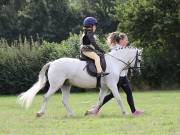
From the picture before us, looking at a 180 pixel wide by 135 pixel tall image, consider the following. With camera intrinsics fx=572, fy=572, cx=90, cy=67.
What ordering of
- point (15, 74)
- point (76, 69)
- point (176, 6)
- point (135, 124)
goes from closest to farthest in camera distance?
point (135, 124)
point (76, 69)
point (15, 74)
point (176, 6)

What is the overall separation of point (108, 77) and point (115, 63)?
0.49 meters

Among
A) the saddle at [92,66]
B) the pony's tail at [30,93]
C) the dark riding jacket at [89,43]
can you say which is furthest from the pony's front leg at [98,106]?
the pony's tail at [30,93]

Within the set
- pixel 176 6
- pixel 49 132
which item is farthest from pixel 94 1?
pixel 49 132

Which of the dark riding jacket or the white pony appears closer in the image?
the dark riding jacket

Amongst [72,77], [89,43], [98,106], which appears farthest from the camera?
[98,106]

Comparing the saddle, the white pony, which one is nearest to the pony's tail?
the white pony

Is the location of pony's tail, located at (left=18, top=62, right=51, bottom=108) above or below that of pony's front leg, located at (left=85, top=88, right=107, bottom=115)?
above

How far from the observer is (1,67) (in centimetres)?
3341

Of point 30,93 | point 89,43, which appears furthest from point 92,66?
point 30,93

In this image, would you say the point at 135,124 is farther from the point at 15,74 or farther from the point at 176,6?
the point at 176,6

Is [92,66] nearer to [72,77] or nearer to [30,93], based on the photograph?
[72,77]

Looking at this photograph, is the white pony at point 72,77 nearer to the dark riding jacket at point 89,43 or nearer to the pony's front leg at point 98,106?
the pony's front leg at point 98,106

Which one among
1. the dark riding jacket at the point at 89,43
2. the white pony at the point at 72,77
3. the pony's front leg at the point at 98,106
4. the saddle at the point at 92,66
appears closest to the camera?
the dark riding jacket at the point at 89,43

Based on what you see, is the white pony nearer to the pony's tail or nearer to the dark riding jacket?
the pony's tail
